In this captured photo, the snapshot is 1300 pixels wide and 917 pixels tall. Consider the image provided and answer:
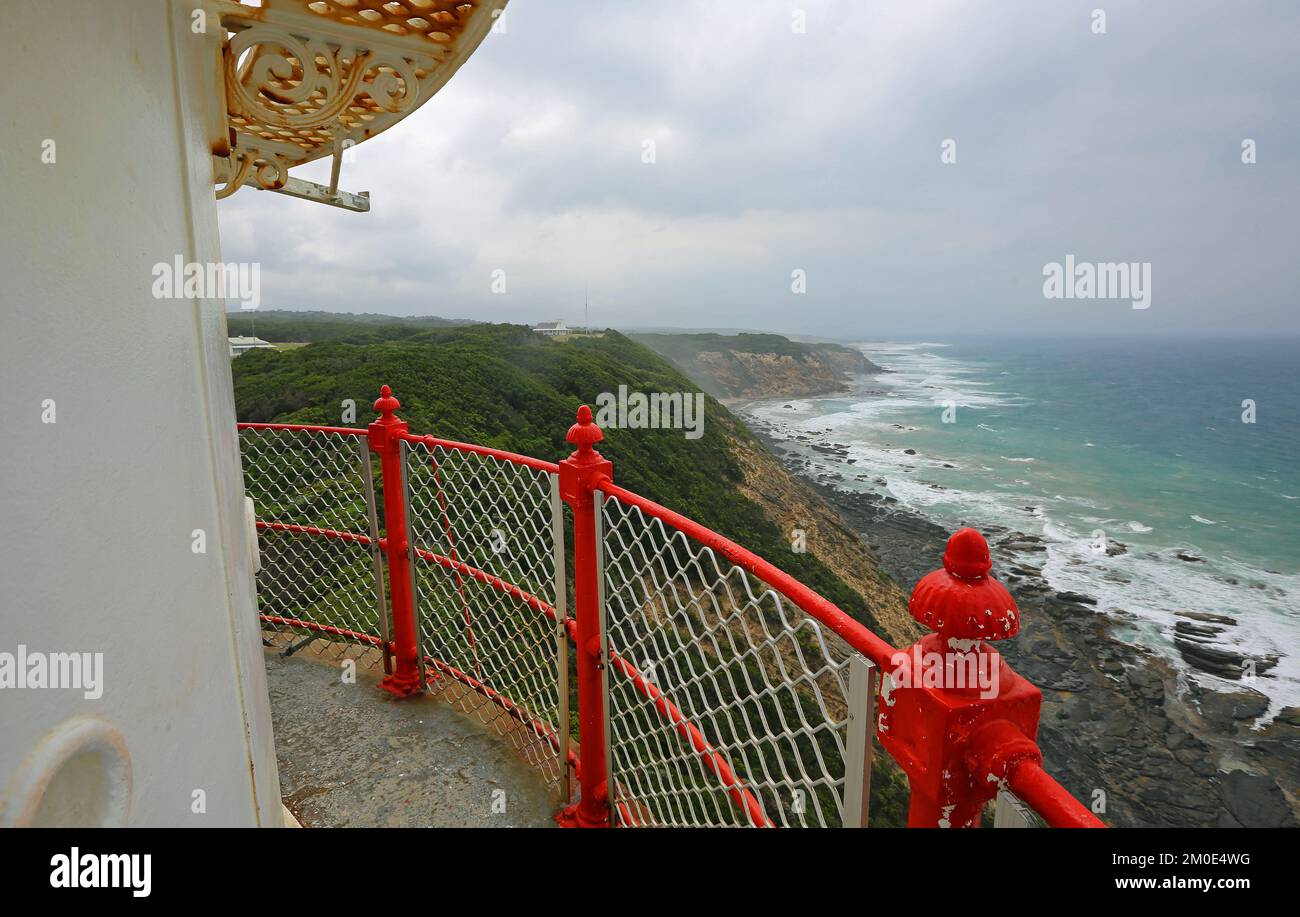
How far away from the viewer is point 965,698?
108 centimetres

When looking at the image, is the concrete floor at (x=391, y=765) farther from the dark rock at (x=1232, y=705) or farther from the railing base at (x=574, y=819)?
the dark rock at (x=1232, y=705)

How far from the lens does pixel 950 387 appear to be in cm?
8556

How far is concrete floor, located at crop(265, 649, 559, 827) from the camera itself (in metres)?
3.07

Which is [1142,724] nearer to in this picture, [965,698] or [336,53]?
[965,698]

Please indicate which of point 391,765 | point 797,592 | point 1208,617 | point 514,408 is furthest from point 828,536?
point 797,592

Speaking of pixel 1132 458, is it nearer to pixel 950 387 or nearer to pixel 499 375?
pixel 950 387

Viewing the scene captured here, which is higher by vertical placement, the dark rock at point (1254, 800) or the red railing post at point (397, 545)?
the red railing post at point (397, 545)

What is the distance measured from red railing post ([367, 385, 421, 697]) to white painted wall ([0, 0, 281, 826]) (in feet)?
6.71

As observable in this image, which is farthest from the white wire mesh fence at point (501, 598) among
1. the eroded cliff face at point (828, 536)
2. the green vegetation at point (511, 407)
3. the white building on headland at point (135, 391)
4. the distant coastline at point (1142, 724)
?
the eroded cliff face at point (828, 536)

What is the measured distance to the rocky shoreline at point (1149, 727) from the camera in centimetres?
1256

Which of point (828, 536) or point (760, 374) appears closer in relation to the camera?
point (828, 536)

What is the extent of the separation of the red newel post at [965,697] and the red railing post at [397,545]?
10.3ft

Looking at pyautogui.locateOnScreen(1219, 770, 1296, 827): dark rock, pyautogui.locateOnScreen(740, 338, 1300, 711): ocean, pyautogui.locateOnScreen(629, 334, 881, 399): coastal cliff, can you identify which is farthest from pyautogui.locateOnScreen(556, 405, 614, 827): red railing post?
pyautogui.locateOnScreen(629, 334, 881, 399): coastal cliff

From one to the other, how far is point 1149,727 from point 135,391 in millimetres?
19334
